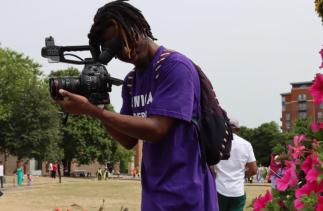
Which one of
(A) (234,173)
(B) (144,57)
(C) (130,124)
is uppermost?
(B) (144,57)

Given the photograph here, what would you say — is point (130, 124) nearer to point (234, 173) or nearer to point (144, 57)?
point (144, 57)

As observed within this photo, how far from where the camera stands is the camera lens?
2.23 meters

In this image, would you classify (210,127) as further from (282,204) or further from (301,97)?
(301,97)

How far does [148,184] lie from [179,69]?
606 mm

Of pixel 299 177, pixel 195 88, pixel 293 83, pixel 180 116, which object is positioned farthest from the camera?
pixel 293 83

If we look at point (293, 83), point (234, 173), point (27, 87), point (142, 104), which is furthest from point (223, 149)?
point (293, 83)

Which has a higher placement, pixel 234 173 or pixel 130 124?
pixel 130 124

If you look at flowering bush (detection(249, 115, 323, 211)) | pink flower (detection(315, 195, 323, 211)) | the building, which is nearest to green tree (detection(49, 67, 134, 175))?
flowering bush (detection(249, 115, 323, 211))

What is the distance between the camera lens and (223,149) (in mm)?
2477

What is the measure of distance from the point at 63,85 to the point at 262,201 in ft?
7.24

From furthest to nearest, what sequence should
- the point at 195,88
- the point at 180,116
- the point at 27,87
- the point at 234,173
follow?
the point at 27,87, the point at 234,173, the point at 195,88, the point at 180,116

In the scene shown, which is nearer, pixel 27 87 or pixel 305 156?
pixel 305 156

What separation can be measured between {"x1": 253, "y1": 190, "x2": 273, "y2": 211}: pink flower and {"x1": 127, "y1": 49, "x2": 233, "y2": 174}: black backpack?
1.41 meters

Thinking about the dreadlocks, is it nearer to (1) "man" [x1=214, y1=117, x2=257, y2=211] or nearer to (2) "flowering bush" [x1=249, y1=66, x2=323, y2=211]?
(2) "flowering bush" [x1=249, y1=66, x2=323, y2=211]
